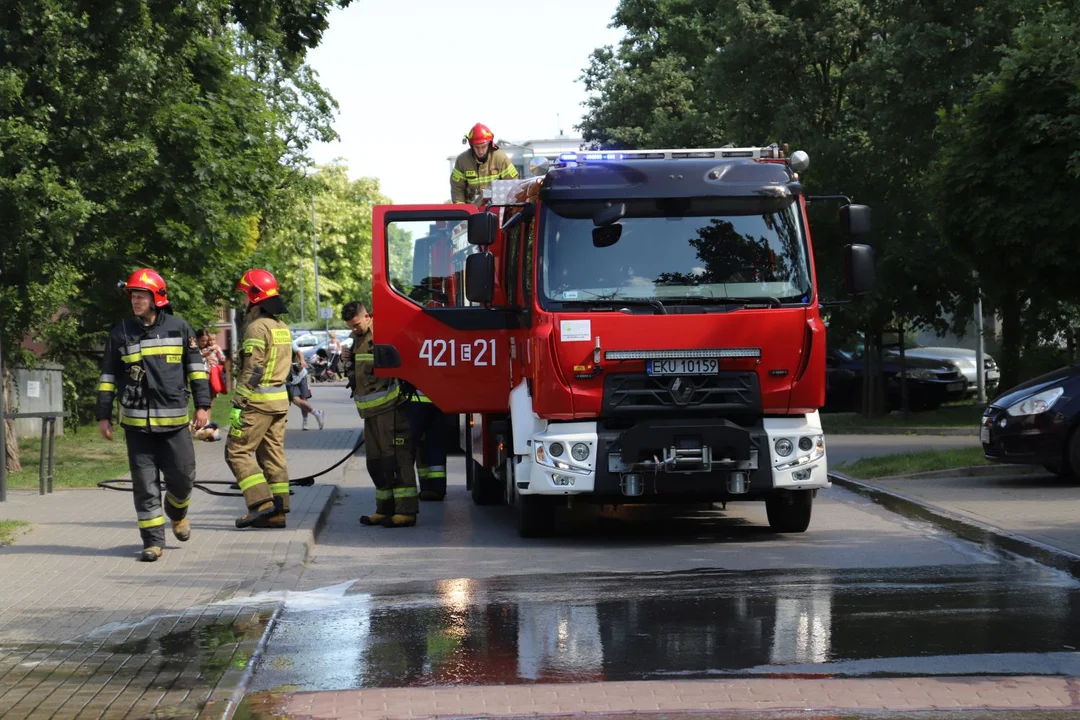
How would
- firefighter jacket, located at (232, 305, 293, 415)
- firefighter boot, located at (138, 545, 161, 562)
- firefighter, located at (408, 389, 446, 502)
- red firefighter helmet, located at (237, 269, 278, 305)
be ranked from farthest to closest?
firefighter, located at (408, 389, 446, 502)
red firefighter helmet, located at (237, 269, 278, 305)
firefighter jacket, located at (232, 305, 293, 415)
firefighter boot, located at (138, 545, 161, 562)

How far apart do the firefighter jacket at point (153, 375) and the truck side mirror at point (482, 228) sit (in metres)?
2.20

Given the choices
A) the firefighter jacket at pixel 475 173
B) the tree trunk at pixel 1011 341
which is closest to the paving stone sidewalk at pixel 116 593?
the firefighter jacket at pixel 475 173

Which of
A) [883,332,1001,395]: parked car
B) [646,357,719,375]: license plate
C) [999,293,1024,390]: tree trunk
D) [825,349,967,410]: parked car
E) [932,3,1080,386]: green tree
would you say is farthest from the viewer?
[883,332,1001,395]: parked car

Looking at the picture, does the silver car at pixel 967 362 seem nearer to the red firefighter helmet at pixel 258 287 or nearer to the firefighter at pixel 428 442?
the firefighter at pixel 428 442

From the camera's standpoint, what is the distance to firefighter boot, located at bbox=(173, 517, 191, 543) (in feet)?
37.5

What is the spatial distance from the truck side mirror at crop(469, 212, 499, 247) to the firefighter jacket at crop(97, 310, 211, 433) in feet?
7.23

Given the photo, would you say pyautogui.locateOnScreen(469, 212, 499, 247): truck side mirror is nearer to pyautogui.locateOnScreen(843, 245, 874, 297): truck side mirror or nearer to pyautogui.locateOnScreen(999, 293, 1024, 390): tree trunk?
pyautogui.locateOnScreen(843, 245, 874, 297): truck side mirror

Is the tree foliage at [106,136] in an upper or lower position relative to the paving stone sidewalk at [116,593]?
upper

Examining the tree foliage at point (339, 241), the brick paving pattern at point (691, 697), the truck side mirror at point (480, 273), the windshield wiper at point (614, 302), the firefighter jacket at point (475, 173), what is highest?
the tree foliage at point (339, 241)

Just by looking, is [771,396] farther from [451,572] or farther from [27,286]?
[27,286]

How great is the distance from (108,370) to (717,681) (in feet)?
20.0

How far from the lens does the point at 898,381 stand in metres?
29.9

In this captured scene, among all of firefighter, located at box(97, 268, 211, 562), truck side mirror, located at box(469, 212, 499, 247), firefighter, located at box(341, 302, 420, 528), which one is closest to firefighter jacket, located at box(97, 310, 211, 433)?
firefighter, located at box(97, 268, 211, 562)

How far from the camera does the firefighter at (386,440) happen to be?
13.2 m
